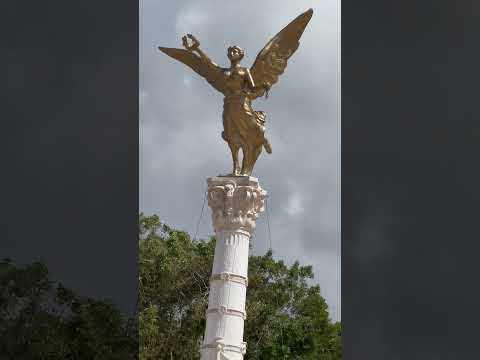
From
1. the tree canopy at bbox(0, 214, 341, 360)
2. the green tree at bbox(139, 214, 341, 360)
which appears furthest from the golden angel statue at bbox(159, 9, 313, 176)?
the green tree at bbox(139, 214, 341, 360)

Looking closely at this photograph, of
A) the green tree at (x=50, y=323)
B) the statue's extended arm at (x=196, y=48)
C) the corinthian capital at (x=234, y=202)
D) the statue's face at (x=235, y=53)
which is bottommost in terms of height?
the green tree at (x=50, y=323)

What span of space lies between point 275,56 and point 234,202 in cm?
283

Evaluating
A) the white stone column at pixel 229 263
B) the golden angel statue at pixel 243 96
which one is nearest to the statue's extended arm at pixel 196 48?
the golden angel statue at pixel 243 96

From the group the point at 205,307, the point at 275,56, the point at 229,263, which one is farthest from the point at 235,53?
the point at 205,307

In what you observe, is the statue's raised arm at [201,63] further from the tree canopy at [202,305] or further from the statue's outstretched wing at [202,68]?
the tree canopy at [202,305]

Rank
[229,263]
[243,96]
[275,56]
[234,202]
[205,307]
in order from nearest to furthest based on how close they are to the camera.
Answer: [229,263]
[234,202]
[243,96]
[275,56]
[205,307]

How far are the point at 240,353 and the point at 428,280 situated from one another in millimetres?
3048

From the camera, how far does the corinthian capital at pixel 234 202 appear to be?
14641mm

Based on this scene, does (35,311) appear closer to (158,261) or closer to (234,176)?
(234,176)

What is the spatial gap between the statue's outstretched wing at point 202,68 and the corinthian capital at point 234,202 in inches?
68.0

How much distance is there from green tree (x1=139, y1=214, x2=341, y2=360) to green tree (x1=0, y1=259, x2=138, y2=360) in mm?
11844

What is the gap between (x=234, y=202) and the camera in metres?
14.7

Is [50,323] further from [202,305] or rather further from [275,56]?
[202,305]

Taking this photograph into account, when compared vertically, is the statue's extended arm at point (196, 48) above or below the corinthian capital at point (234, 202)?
above
